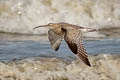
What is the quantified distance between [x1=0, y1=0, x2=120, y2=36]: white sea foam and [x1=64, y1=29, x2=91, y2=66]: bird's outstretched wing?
462cm

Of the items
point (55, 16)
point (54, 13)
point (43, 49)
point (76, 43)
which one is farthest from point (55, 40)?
point (54, 13)

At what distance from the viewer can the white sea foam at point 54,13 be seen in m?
11.8

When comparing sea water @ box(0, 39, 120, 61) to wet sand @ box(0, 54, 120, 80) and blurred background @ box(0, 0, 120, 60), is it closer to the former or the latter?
wet sand @ box(0, 54, 120, 80)

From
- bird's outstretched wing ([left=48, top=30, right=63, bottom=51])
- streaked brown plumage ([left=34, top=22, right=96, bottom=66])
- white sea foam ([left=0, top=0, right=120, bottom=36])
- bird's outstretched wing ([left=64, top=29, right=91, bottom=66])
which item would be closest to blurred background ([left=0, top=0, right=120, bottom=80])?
white sea foam ([left=0, top=0, right=120, bottom=36])

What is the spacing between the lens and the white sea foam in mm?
11797

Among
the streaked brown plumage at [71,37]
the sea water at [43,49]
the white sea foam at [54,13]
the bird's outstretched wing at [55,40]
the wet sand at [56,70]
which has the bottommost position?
the white sea foam at [54,13]

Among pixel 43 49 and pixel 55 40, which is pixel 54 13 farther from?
pixel 55 40

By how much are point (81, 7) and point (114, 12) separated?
84cm

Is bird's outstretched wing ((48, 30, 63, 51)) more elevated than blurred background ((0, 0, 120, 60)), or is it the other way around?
bird's outstretched wing ((48, 30, 63, 51))

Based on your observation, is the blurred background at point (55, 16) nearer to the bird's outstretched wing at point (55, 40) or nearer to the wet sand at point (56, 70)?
the wet sand at point (56, 70)

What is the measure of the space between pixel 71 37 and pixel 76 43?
113 millimetres

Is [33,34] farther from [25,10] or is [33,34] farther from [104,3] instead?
[104,3]

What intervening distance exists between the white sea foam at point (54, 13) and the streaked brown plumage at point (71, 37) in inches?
166

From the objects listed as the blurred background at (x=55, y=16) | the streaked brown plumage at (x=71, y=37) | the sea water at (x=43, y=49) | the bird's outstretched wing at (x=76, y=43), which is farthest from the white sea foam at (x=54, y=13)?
the bird's outstretched wing at (x=76, y=43)
